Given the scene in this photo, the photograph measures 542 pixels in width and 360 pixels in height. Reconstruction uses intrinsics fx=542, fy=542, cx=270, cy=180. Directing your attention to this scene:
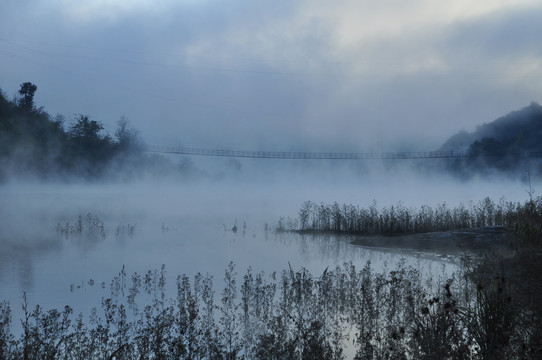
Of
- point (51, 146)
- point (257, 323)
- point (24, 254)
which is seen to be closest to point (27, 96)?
point (51, 146)

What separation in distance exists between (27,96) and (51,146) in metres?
5.95

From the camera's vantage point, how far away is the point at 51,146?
188 feet

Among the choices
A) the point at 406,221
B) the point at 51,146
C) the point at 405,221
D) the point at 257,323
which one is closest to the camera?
the point at 257,323

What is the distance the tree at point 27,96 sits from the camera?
187 feet

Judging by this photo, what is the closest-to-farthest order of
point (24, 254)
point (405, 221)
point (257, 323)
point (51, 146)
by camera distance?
1. point (257, 323)
2. point (24, 254)
3. point (405, 221)
4. point (51, 146)

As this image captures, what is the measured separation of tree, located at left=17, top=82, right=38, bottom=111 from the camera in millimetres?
56850

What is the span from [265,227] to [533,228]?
1777cm

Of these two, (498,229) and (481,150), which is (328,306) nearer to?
(498,229)

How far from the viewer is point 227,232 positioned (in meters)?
27.3

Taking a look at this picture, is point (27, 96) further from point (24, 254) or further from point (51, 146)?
point (24, 254)

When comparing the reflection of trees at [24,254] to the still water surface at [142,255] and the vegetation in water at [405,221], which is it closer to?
the still water surface at [142,255]

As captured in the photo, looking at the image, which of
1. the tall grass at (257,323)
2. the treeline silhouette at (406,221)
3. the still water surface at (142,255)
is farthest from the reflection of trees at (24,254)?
the treeline silhouette at (406,221)

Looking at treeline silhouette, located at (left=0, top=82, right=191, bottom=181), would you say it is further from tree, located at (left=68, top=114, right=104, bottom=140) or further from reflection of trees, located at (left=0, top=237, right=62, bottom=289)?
reflection of trees, located at (left=0, top=237, right=62, bottom=289)

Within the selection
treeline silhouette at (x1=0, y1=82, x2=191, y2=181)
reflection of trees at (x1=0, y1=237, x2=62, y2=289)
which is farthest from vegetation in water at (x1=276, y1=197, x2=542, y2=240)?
treeline silhouette at (x1=0, y1=82, x2=191, y2=181)
